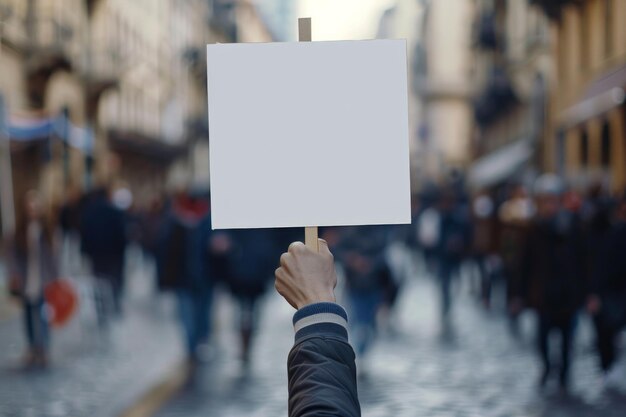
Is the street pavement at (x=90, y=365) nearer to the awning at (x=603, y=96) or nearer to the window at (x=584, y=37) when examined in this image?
the awning at (x=603, y=96)

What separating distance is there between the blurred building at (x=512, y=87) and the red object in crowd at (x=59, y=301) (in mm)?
18592

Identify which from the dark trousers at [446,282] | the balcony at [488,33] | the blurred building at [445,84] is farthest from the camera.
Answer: the blurred building at [445,84]

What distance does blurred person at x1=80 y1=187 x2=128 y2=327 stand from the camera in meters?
14.6

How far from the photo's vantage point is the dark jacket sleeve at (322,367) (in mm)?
2033

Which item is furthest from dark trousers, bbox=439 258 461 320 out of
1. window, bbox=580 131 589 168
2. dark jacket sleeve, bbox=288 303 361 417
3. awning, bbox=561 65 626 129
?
dark jacket sleeve, bbox=288 303 361 417

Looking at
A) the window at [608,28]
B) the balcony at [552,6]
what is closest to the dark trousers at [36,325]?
the window at [608,28]

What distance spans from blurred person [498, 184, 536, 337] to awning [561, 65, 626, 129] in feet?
10.5

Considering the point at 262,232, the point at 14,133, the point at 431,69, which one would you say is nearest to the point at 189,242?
the point at 262,232

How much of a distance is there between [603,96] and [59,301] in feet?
37.7

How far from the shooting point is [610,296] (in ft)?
31.2

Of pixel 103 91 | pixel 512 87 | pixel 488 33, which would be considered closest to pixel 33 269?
pixel 512 87

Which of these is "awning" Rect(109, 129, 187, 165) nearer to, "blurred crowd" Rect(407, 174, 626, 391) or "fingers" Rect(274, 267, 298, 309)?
"blurred crowd" Rect(407, 174, 626, 391)

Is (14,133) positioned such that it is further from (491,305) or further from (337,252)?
(337,252)

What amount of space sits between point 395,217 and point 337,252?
8.53 metres
